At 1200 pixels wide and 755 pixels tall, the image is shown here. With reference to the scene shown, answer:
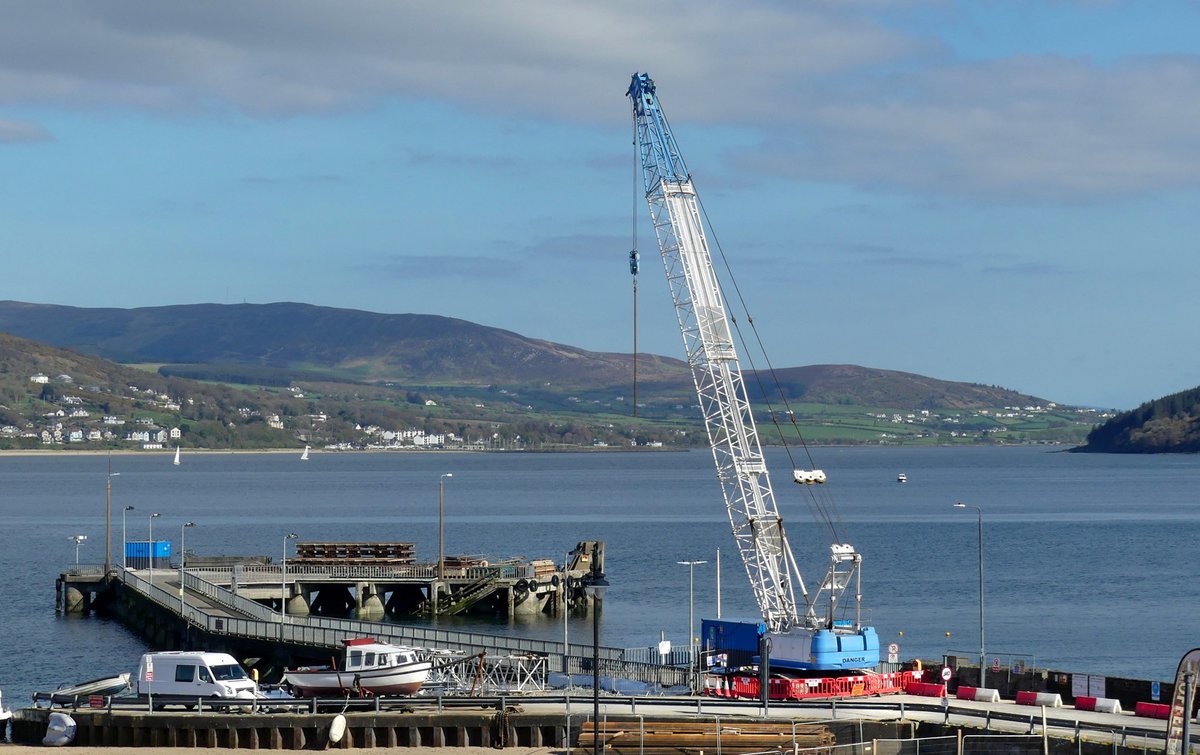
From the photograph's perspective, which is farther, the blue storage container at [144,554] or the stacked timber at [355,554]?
the blue storage container at [144,554]

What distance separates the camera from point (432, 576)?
95875 mm

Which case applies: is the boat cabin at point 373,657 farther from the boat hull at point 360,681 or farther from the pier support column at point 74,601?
the pier support column at point 74,601

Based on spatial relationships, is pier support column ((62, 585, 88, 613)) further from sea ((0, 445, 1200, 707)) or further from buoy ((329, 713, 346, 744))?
buoy ((329, 713, 346, 744))

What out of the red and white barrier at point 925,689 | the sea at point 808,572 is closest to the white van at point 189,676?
the sea at point 808,572

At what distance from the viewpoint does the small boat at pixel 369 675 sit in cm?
5425

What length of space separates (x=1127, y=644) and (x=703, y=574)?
39.4 metres

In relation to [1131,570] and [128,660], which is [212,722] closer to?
[128,660]

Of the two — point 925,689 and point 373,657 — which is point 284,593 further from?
point 925,689

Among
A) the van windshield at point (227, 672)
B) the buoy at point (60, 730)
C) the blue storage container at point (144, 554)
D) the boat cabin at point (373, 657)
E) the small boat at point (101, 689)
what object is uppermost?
the blue storage container at point (144, 554)

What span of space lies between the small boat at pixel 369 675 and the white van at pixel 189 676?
1956 millimetres

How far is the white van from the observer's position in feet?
172

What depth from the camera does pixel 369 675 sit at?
5431 centimetres

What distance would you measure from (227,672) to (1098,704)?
1038 inches

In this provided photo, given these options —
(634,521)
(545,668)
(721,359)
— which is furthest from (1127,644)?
(634,521)
